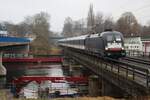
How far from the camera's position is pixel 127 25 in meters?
132

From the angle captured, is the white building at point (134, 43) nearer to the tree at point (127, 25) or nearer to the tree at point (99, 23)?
the tree at point (99, 23)

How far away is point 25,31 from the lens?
550 ft

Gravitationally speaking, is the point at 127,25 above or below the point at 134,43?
above

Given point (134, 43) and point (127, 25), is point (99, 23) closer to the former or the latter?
point (127, 25)

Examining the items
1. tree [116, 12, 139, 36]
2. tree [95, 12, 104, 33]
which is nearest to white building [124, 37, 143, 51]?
tree [95, 12, 104, 33]

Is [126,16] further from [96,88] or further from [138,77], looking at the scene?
[138,77]

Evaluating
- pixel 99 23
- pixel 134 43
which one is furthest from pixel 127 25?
pixel 134 43

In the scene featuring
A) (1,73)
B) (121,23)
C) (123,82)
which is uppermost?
(121,23)

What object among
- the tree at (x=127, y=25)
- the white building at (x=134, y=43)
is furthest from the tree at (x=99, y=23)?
the white building at (x=134, y=43)

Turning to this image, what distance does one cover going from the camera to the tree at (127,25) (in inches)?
4997

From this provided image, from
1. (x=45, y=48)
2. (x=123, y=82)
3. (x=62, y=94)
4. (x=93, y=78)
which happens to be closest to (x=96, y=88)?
(x=93, y=78)

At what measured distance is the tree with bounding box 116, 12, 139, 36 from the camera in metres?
127

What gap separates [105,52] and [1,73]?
2781 cm

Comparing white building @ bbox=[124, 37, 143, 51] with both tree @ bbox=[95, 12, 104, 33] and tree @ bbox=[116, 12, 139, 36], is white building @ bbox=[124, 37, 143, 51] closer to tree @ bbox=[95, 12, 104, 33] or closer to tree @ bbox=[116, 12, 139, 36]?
tree @ bbox=[95, 12, 104, 33]
